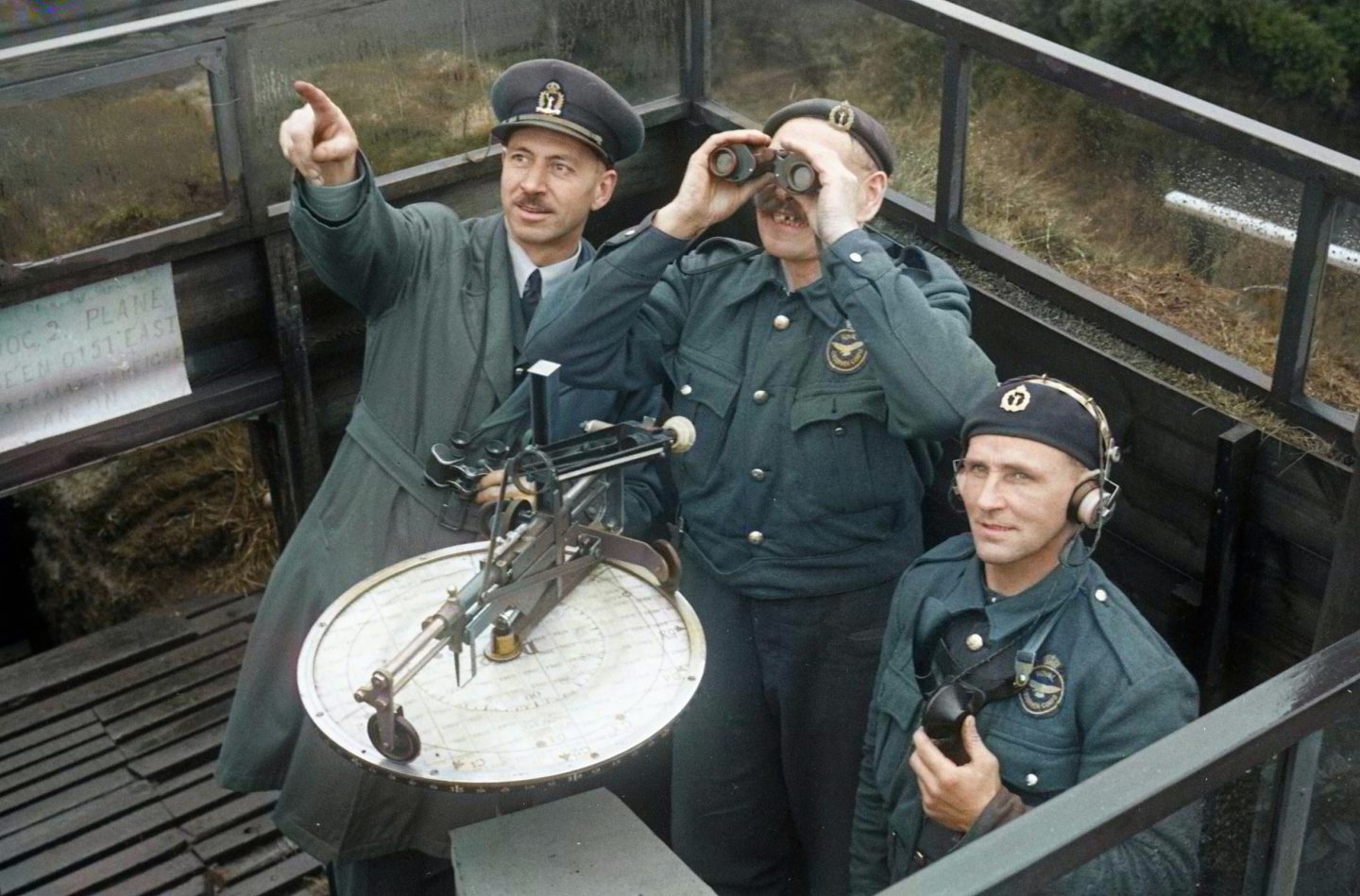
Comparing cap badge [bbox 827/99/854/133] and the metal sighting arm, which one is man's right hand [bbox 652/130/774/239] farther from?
the metal sighting arm

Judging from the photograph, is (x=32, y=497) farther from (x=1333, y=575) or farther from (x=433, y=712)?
(x=1333, y=575)

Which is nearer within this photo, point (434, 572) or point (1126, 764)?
point (1126, 764)

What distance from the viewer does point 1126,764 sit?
2.07 metres

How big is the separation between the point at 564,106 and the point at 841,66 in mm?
1613

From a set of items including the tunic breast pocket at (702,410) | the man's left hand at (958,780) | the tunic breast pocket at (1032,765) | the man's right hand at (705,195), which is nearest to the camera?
the man's left hand at (958,780)

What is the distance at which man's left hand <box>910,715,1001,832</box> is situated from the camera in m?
2.89

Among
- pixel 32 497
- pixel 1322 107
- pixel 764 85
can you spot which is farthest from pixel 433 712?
pixel 1322 107

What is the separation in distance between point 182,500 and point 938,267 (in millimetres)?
4253

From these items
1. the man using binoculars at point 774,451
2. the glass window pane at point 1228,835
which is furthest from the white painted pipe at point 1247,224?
the glass window pane at point 1228,835

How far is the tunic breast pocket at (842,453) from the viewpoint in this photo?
3.69m

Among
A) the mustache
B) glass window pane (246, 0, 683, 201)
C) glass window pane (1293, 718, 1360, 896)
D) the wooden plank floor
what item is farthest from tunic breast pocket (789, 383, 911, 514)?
the wooden plank floor

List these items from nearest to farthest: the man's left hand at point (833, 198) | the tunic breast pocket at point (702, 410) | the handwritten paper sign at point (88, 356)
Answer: the man's left hand at point (833, 198)
the tunic breast pocket at point (702, 410)
the handwritten paper sign at point (88, 356)

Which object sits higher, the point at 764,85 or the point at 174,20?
the point at 174,20

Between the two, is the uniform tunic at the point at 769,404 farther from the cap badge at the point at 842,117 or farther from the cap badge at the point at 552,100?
the cap badge at the point at 552,100
